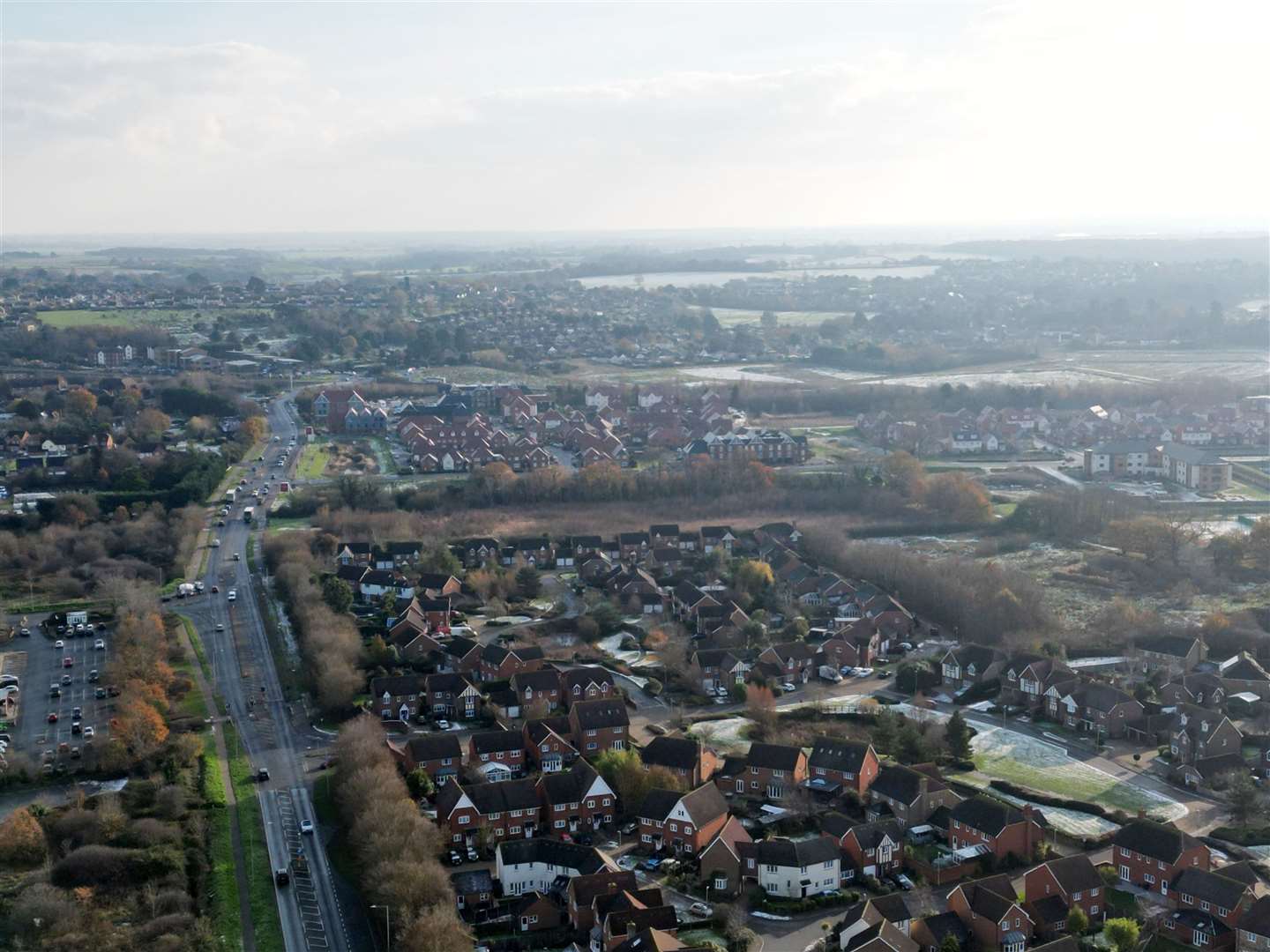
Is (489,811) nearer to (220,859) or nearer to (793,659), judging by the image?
(220,859)

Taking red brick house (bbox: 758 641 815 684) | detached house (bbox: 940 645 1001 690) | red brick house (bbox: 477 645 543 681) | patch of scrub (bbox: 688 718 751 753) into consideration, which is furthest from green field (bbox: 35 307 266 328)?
detached house (bbox: 940 645 1001 690)

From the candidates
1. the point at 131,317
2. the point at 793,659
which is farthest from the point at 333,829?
the point at 131,317

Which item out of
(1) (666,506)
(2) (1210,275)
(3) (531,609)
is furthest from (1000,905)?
(2) (1210,275)

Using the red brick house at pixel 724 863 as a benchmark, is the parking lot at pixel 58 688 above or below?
below

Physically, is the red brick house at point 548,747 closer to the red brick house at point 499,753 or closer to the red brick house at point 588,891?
the red brick house at point 499,753

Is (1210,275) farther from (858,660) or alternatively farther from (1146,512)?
(858,660)

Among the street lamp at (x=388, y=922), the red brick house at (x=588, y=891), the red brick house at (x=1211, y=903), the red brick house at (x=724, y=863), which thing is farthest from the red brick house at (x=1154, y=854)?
the street lamp at (x=388, y=922)
